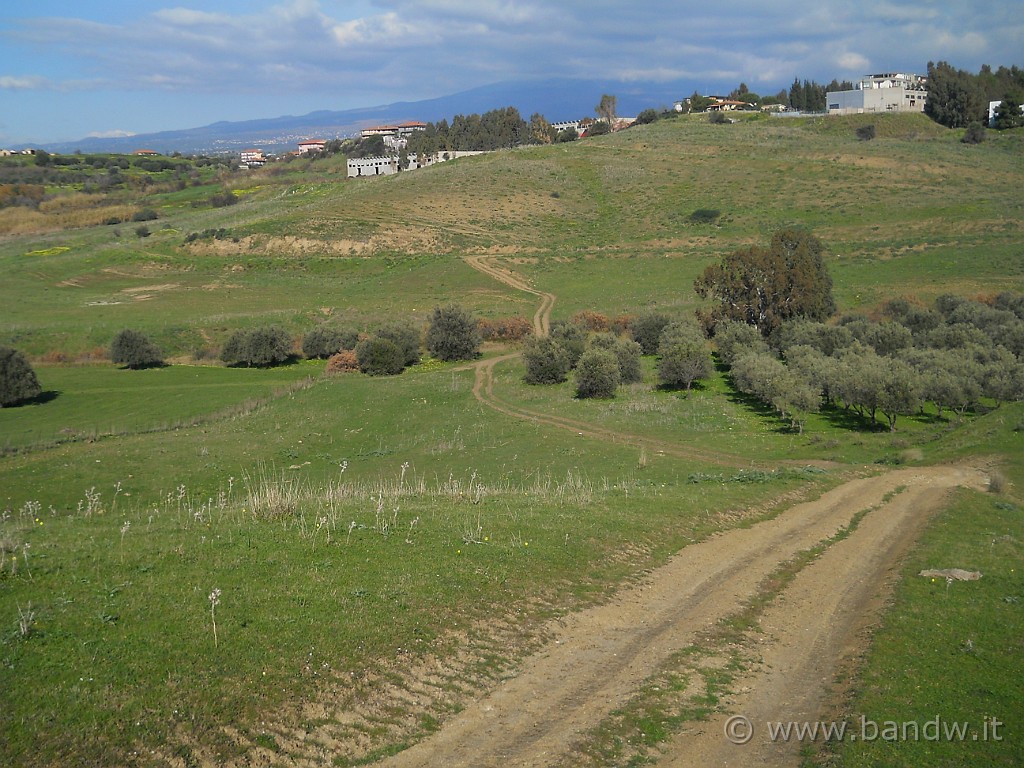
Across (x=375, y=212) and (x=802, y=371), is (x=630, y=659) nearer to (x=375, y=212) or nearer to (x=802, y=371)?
(x=802, y=371)

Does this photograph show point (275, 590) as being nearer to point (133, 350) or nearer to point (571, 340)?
point (571, 340)

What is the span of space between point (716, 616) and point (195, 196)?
14279 centimetres

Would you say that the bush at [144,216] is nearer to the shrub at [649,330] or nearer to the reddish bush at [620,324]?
the reddish bush at [620,324]

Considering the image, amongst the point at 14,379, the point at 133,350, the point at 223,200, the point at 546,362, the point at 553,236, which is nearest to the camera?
the point at 14,379

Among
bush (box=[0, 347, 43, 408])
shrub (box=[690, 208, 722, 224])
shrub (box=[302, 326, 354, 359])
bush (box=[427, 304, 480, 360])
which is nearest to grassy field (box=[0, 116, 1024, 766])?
bush (box=[0, 347, 43, 408])

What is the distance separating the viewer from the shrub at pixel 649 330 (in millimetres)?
48312

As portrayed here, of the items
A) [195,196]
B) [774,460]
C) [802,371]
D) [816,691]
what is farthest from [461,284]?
[195,196]

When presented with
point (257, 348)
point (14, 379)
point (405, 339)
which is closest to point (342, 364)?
point (405, 339)

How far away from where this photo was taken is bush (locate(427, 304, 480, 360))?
161 feet

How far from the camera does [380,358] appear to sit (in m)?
46.0

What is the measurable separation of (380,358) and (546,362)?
10940mm

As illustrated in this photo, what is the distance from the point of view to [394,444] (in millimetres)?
30328

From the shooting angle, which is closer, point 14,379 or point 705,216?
point 14,379

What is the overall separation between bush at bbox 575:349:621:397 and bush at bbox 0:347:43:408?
26.0 m
